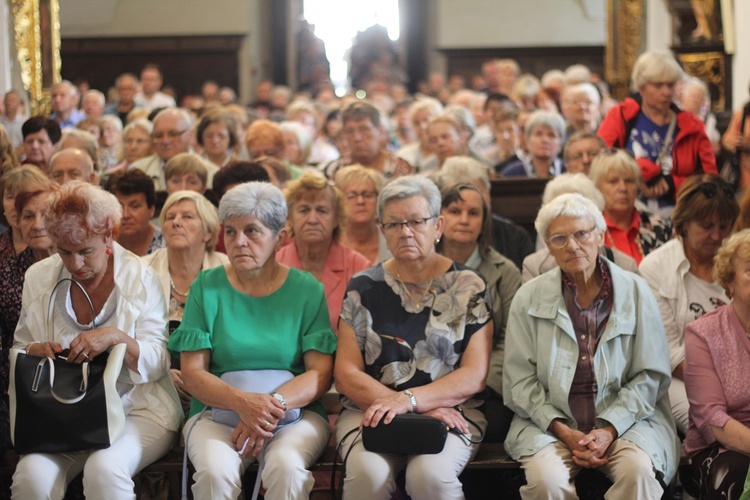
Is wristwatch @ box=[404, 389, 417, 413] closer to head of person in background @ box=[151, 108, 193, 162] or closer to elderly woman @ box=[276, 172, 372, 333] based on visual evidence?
elderly woman @ box=[276, 172, 372, 333]

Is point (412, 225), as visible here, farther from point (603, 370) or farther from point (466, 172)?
point (466, 172)

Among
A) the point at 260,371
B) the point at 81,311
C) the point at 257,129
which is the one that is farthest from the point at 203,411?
the point at 257,129

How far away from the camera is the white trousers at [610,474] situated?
325 centimetres

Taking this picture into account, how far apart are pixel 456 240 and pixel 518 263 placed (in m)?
0.61

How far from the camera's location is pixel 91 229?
11.7 ft

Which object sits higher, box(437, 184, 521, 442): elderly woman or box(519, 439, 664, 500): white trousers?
box(437, 184, 521, 442): elderly woman

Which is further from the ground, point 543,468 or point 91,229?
point 91,229

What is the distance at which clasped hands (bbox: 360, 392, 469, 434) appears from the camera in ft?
11.0

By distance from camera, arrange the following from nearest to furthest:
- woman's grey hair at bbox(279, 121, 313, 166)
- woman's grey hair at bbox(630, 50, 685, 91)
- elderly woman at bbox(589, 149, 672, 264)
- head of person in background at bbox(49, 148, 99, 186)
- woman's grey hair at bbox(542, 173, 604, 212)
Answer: woman's grey hair at bbox(542, 173, 604, 212) < elderly woman at bbox(589, 149, 672, 264) < head of person in background at bbox(49, 148, 99, 186) < woman's grey hair at bbox(630, 50, 685, 91) < woman's grey hair at bbox(279, 121, 313, 166)

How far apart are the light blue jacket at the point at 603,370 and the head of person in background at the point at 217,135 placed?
3.02 meters

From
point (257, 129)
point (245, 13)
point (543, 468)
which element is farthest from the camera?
point (245, 13)

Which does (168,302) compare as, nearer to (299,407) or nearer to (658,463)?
(299,407)

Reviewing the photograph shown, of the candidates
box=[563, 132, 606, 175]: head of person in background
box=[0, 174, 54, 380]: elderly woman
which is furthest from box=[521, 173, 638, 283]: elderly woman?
box=[0, 174, 54, 380]: elderly woman

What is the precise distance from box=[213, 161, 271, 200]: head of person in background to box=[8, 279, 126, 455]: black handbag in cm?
163
